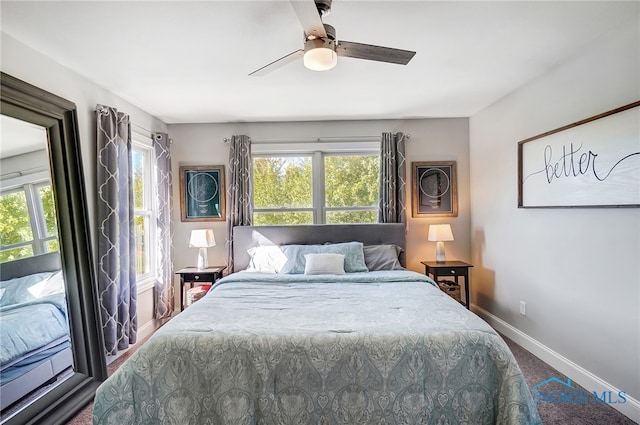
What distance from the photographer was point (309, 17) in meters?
1.51

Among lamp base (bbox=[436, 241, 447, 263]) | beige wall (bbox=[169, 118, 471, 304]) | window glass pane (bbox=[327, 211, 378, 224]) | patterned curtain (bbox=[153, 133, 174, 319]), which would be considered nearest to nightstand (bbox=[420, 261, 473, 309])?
lamp base (bbox=[436, 241, 447, 263])

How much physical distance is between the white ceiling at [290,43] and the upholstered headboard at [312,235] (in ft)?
4.74

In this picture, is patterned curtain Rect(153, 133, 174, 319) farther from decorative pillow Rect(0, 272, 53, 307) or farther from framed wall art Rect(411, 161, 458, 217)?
framed wall art Rect(411, 161, 458, 217)

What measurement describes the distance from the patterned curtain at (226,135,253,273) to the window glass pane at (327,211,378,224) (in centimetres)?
108

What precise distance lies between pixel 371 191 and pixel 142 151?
110 inches

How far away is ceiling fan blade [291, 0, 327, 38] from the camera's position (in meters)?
1.39

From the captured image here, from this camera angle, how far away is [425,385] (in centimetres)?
165

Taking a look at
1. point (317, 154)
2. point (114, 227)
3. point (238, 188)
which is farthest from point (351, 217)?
point (114, 227)

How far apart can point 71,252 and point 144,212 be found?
53.4 inches

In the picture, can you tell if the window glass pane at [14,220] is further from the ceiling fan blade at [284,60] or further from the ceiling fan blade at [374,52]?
the ceiling fan blade at [374,52]

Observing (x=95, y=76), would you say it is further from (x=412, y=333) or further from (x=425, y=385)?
(x=425, y=385)

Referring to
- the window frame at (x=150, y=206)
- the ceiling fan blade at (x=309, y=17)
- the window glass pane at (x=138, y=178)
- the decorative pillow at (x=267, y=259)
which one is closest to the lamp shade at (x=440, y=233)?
the decorative pillow at (x=267, y=259)

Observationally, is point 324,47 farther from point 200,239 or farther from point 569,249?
point 200,239

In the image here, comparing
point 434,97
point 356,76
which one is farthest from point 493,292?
point 356,76
